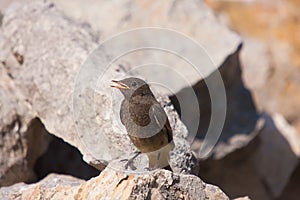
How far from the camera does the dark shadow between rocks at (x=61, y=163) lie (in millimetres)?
5809

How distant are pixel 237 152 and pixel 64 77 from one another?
1.92 meters

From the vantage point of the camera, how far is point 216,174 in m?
6.41

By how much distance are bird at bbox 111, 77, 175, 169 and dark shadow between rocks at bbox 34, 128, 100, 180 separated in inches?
49.0

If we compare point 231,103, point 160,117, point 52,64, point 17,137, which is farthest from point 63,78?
point 231,103

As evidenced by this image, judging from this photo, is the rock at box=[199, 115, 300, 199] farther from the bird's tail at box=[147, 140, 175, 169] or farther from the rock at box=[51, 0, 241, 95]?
the bird's tail at box=[147, 140, 175, 169]

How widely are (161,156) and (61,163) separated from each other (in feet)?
5.03

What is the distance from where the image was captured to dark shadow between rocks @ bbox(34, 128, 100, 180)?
5.81 meters

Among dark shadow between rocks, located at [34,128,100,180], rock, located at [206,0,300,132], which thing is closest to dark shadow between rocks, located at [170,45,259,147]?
rock, located at [206,0,300,132]

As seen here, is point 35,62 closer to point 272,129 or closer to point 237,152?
point 237,152

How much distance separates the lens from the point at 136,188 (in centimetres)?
369

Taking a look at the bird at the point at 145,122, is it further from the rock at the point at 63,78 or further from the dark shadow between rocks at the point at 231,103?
the dark shadow between rocks at the point at 231,103

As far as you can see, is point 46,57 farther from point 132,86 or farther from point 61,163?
point 132,86

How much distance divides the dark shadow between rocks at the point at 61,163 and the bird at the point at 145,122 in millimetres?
1244

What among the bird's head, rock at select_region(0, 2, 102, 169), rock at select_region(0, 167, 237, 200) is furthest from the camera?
rock at select_region(0, 2, 102, 169)
